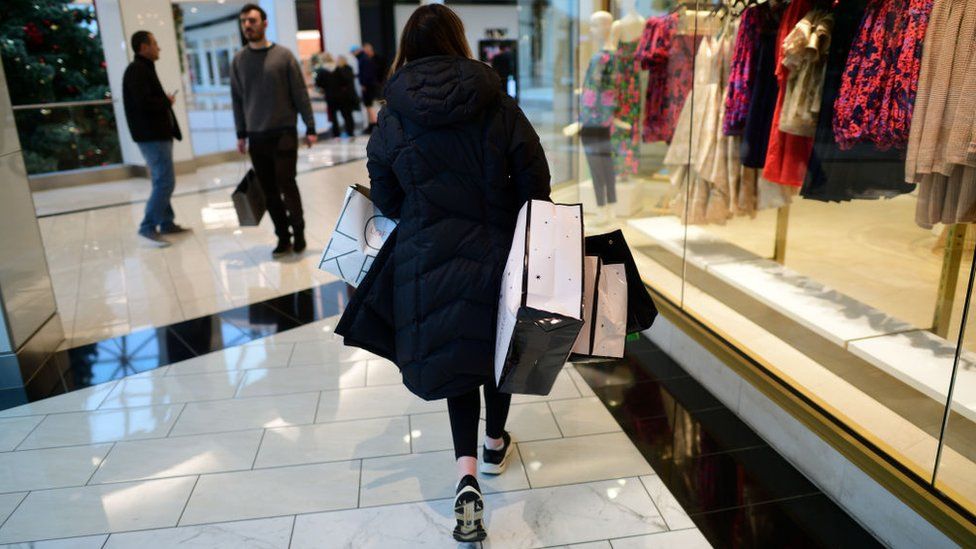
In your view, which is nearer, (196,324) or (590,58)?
(196,324)

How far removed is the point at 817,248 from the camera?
12.7ft

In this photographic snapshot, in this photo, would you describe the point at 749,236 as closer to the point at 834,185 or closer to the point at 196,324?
the point at 834,185

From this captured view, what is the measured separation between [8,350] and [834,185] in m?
3.57

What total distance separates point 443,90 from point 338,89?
34.0 ft

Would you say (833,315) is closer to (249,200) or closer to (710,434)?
(710,434)

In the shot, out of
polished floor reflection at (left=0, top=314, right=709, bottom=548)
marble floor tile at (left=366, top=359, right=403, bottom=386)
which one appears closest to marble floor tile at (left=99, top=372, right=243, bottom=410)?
polished floor reflection at (left=0, top=314, right=709, bottom=548)

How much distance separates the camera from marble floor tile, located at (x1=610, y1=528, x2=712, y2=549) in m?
1.98

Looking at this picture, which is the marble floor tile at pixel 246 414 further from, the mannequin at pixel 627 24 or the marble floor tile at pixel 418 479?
the mannequin at pixel 627 24

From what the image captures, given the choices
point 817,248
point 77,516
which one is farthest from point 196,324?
point 817,248

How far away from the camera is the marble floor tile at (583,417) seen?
104 inches

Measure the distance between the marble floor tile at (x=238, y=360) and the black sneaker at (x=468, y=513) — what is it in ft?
5.24

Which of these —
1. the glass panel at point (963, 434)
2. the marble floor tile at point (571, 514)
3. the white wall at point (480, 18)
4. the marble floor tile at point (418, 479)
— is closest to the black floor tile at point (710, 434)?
the marble floor tile at point (571, 514)

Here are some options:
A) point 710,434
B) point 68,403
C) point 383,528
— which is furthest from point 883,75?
point 68,403

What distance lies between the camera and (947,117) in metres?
1.97
